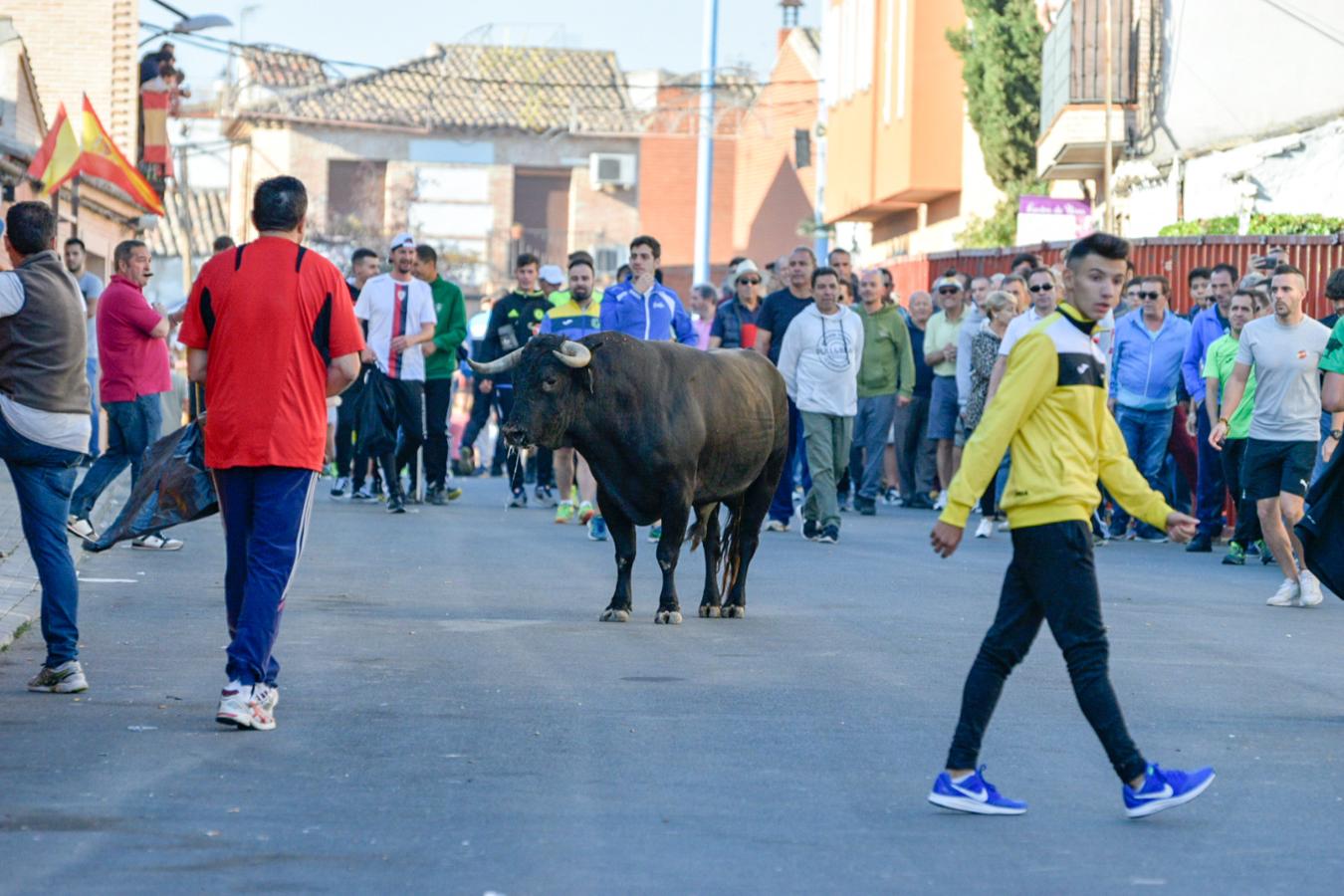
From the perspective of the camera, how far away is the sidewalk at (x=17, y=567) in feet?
36.1

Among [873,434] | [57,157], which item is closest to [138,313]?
[873,434]

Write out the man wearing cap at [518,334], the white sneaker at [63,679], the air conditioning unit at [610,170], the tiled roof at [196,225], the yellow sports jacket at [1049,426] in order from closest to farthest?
1. the yellow sports jacket at [1049,426]
2. the white sneaker at [63,679]
3. the man wearing cap at [518,334]
4. the tiled roof at [196,225]
5. the air conditioning unit at [610,170]

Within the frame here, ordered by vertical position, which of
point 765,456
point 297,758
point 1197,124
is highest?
point 1197,124

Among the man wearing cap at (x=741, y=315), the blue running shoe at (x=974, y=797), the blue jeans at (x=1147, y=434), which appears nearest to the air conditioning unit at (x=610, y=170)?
the man wearing cap at (x=741, y=315)

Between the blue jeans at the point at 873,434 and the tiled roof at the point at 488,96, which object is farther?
the tiled roof at the point at 488,96

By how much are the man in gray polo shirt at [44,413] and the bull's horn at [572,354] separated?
315 centimetres

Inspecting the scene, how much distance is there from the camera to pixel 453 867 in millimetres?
6164

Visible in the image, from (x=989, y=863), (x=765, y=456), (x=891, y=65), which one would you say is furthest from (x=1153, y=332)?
(x=891, y=65)

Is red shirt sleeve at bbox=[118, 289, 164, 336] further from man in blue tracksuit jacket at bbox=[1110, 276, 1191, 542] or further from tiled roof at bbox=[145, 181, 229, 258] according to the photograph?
tiled roof at bbox=[145, 181, 229, 258]

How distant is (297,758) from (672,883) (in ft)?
6.83

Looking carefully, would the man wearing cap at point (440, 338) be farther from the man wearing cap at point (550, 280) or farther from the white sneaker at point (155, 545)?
the white sneaker at point (155, 545)

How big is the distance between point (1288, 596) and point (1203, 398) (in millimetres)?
4337

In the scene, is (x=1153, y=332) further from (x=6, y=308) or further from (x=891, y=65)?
(x=891, y=65)

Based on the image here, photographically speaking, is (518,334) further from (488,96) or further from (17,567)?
(488,96)
